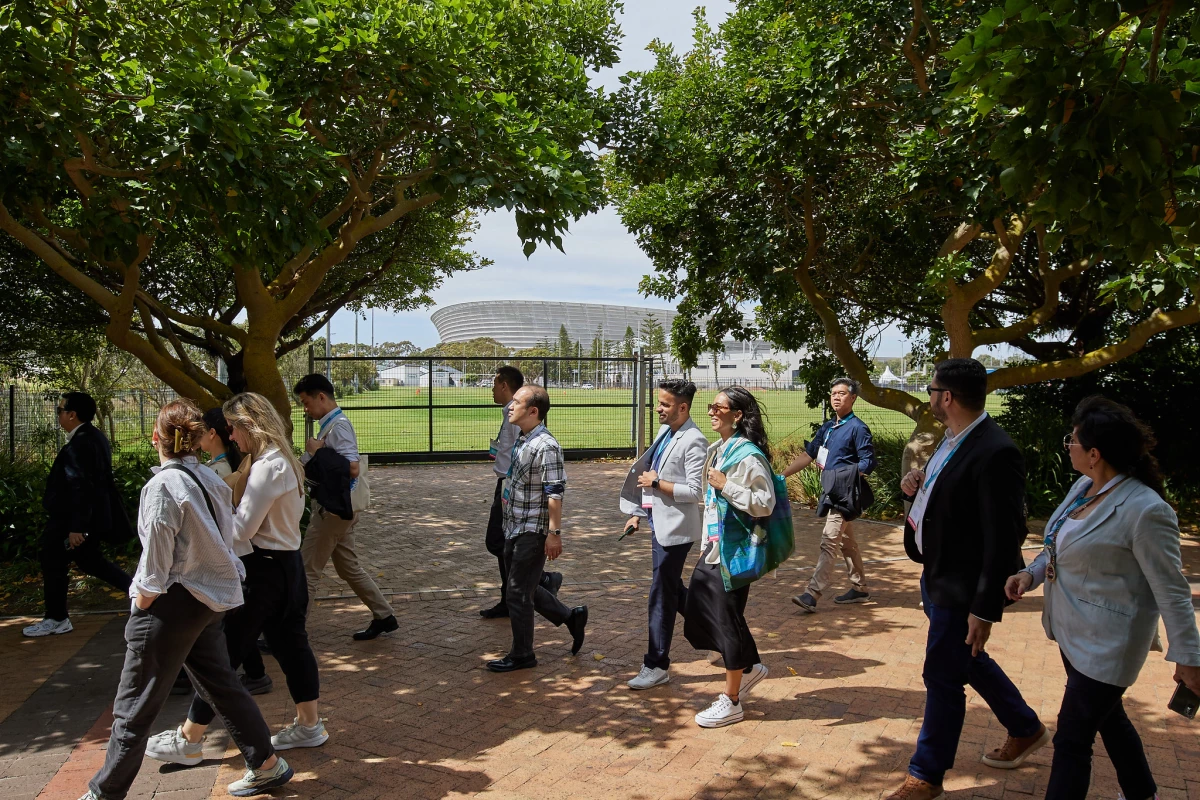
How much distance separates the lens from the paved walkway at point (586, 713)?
12.8 feet

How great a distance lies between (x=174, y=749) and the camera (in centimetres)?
402

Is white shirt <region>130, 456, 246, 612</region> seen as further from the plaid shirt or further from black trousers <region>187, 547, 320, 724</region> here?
the plaid shirt

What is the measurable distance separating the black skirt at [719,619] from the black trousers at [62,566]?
408 cm

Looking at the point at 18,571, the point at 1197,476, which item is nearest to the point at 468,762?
the point at 18,571

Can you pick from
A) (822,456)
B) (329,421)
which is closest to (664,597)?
(822,456)

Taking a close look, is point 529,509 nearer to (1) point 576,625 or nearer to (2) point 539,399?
(2) point 539,399

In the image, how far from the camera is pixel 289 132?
6371 millimetres

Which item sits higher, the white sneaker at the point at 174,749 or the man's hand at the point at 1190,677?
the man's hand at the point at 1190,677

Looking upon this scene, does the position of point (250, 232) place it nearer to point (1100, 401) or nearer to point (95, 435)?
point (95, 435)

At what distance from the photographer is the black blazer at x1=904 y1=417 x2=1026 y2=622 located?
332cm

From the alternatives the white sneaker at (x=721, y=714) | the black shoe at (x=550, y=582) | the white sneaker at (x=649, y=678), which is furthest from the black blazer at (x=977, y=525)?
the black shoe at (x=550, y=582)

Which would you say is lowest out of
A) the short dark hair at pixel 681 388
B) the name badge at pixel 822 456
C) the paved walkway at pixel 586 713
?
the paved walkway at pixel 586 713

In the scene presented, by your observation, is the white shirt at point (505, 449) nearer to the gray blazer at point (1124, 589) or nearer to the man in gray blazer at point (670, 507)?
the man in gray blazer at point (670, 507)

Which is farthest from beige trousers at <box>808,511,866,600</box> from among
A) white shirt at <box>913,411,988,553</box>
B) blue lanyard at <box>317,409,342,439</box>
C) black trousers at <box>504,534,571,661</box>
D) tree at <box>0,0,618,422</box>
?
Result: blue lanyard at <box>317,409,342,439</box>
